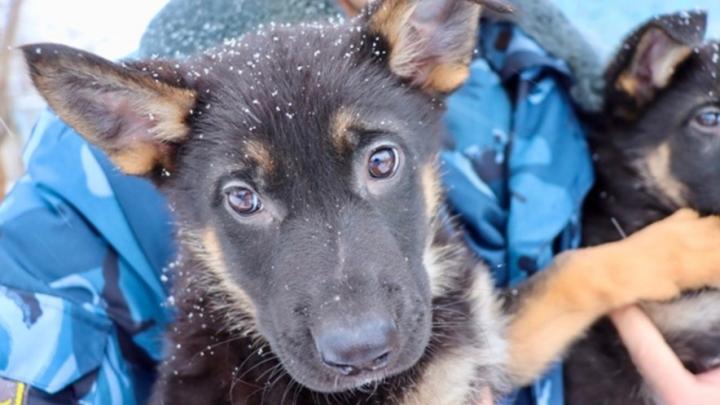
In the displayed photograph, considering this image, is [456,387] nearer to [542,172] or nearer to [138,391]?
[542,172]

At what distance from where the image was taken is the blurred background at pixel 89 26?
13.0ft

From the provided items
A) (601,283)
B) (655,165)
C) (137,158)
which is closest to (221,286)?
(137,158)

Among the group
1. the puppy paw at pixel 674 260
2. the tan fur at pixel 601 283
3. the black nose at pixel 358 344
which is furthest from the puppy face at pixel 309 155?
the puppy paw at pixel 674 260

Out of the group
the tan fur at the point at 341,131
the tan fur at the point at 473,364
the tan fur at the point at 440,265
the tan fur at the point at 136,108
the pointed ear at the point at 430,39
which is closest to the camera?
the tan fur at the point at 136,108

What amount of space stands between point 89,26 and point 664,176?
597cm

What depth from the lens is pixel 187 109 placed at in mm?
2311

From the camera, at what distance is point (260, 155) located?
215 cm

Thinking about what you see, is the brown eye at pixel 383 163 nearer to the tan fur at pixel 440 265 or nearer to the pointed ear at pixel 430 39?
the pointed ear at pixel 430 39

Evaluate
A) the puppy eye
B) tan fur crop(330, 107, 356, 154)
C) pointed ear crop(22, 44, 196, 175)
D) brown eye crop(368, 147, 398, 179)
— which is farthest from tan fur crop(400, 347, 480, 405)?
the puppy eye

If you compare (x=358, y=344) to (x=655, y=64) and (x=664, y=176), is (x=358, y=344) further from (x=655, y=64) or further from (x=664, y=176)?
(x=655, y=64)

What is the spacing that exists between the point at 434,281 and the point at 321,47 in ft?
3.11

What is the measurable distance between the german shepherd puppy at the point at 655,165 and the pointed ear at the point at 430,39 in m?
1.06

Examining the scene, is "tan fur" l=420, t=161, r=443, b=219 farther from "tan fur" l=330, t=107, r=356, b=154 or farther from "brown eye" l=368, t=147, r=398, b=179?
"tan fur" l=330, t=107, r=356, b=154

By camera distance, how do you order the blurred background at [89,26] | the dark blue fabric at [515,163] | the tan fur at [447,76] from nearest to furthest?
the tan fur at [447,76] → the dark blue fabric at [515,163] → the blurred background at [89,26]
